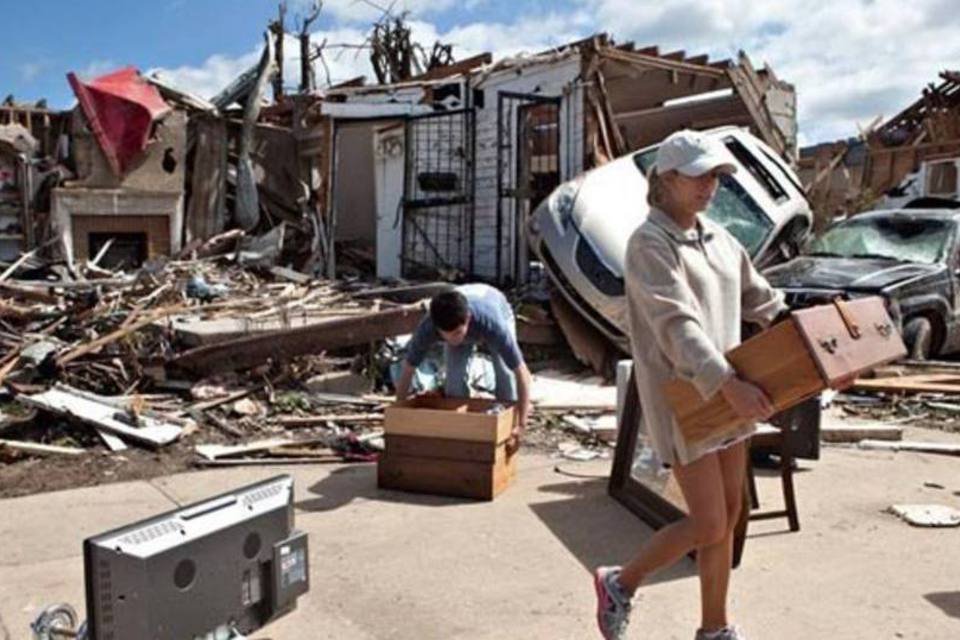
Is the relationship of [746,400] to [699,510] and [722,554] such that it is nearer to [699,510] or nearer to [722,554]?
[699,510]

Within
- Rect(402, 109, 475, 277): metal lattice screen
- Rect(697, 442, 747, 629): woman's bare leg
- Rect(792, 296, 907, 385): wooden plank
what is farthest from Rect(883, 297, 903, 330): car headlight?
Rect(697, 442, 747, 629): woman's bare leg

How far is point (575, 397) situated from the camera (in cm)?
852

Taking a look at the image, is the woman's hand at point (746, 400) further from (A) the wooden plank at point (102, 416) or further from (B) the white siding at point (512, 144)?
(B) the white siding at point (512, 144)

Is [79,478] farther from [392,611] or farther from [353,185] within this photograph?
[353,185]

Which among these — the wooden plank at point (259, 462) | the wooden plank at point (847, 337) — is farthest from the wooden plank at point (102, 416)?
the wooden plank at point (847, 337)

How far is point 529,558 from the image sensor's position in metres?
4.57

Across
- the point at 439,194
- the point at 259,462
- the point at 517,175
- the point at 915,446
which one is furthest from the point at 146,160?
the point at 915,446

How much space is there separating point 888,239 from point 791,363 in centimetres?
868

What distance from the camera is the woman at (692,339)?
2943 mm

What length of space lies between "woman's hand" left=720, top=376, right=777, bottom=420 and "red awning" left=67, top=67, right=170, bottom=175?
43.4 feet

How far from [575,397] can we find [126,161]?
9.23 meters

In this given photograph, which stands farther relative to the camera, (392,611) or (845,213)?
(845,213)

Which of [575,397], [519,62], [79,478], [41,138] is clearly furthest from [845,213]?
[79,478]

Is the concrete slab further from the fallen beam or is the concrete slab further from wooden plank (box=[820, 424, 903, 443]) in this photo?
the fallen beam
